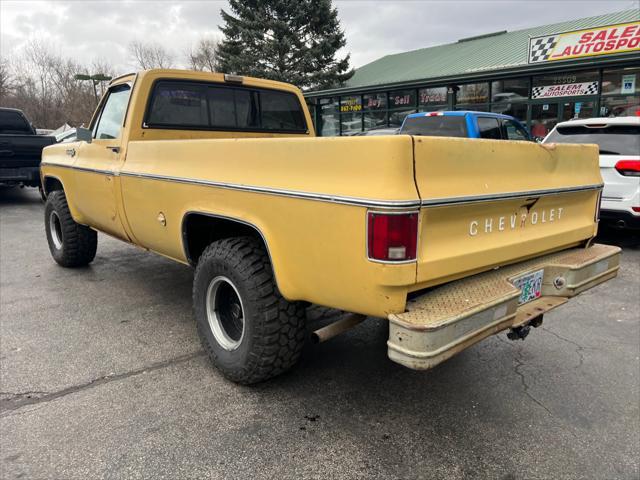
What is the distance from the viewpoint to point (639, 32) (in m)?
13.5

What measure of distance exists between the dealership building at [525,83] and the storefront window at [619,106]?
0.08 ft

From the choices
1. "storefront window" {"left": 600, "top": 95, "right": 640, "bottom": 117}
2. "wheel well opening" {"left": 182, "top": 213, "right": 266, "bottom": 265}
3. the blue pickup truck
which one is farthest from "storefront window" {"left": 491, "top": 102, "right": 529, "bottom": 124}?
"wheel well opening" {"left": 182, "top": 213, "right": 266, "bottom": 265}

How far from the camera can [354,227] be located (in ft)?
6.95

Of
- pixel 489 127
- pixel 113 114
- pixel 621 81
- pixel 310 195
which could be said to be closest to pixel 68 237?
pixel 113 114

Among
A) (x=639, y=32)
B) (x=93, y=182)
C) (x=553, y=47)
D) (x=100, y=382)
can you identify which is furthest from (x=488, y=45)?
(x=100, y=382)

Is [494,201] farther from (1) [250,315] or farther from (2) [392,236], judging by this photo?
(1) [250,315]

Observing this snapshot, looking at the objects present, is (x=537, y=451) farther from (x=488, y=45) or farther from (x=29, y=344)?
(x=488, y=45)

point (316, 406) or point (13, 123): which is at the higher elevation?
point (13, 123)

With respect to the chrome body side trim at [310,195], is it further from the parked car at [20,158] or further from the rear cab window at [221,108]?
the parked car at [20,158]

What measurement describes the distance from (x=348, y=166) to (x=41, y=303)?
147 inches

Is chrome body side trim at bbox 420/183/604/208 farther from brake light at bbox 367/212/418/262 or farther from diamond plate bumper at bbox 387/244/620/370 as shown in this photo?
diamond plate bumper at bbox 387/244/620/370

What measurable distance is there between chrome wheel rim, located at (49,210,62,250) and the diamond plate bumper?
5.02 meters

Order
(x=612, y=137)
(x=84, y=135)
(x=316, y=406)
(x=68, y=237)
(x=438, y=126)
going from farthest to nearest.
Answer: (x=438, y=126), (x=612, y=137), (x=68, y=237), (x=84, y=135), (x=316, y=406)

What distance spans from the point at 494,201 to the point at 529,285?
61cm
